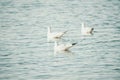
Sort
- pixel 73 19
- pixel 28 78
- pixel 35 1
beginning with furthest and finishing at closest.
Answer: pixel 35 1 → pixel 73 19 → pixel 28 78

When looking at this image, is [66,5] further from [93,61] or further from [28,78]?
[28,78]

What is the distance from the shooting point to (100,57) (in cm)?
3042

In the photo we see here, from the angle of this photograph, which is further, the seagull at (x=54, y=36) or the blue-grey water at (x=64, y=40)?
the seagull at (x=54, y=36)

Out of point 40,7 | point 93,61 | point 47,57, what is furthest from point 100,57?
point 40,7

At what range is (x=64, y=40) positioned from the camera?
37.8 meters

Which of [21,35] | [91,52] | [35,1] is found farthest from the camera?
[35,1]

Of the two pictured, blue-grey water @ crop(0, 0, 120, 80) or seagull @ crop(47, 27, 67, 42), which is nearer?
blue-grey water @ crop(0, 0, 120, 80)

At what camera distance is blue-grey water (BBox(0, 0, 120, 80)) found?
26953 mm

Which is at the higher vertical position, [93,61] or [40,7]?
[40,7]

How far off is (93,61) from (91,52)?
263 centimetres

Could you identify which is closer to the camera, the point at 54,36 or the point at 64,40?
the point at 64,40

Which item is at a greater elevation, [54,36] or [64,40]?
[54,36]

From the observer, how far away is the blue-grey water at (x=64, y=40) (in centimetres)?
2695

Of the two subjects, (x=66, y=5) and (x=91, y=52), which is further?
(x=66, y=5)
